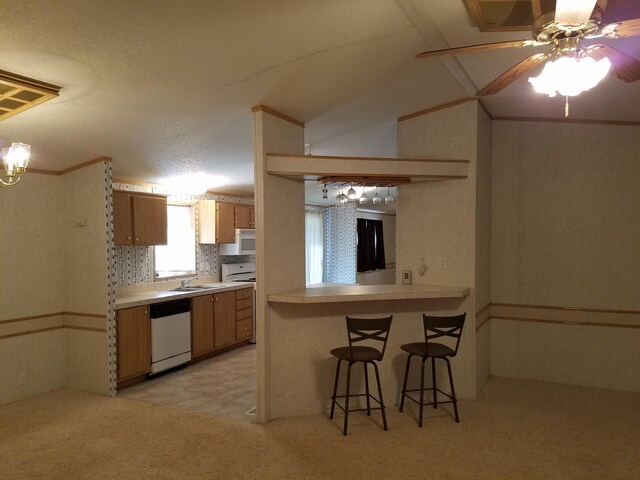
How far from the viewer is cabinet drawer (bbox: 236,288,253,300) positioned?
19.2 feet

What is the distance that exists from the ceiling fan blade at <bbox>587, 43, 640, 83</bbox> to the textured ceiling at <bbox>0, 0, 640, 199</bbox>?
2.41ft

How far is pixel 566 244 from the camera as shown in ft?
13.3

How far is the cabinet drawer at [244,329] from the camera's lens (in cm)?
583

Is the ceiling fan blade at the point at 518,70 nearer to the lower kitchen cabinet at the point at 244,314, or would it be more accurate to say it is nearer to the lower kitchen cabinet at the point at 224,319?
the lower kitchen cabinet at the point at 224,319


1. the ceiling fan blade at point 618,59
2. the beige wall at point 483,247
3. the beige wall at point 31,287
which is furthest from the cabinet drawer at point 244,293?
the ceiling fan blade at point 618,59

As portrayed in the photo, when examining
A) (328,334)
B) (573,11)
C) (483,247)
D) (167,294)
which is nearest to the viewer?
(573,11)

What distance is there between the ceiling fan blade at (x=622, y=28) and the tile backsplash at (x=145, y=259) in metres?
4.69

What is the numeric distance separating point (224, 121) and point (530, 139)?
3040 millimetres

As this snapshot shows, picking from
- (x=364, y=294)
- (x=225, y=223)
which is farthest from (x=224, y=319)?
(x=364, y=294)

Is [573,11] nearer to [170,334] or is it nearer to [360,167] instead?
[360,167]

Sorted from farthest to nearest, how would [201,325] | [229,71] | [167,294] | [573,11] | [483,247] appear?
[201,325] < [167,294] < [483,247] < [229,71] < [573,11]

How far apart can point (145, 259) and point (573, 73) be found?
4.95 metres

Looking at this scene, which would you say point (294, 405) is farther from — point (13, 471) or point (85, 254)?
point (85, 254)

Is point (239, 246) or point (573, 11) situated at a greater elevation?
point (573, 11)
